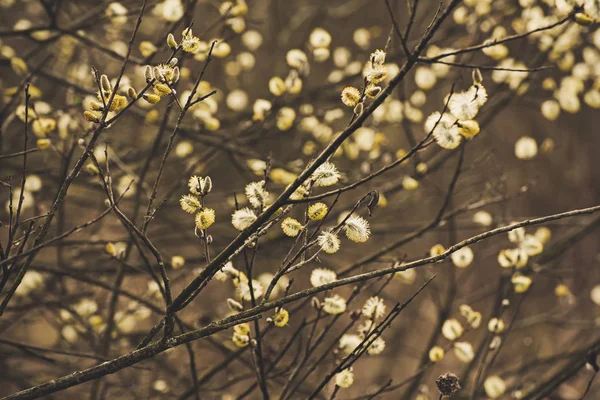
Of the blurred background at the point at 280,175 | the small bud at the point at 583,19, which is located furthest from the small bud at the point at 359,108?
the small bud at the point at 583,19

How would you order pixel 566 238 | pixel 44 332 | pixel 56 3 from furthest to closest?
pixel 44 332 < pixel 566 238 < pixel 56 3

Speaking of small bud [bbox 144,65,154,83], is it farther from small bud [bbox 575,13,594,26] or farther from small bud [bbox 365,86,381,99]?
small bud [bbox 575,13,594,26]

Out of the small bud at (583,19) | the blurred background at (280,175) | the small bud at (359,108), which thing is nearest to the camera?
the small bud at (359,108)

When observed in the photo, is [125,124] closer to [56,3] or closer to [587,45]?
[56,3]

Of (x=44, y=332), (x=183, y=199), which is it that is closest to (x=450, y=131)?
(x=183, y=199)

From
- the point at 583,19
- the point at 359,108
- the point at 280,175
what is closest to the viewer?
the point at 359,108

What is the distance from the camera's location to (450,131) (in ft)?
4.05

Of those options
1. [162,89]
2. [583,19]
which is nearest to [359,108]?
[162,89]

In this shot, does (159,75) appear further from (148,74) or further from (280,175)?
(280,175)

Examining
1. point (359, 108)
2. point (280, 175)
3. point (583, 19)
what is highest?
point (280, 175)

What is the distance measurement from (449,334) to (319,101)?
1673 mm

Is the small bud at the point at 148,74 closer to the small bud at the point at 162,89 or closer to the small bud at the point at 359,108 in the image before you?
the small bud at the point at 162,89

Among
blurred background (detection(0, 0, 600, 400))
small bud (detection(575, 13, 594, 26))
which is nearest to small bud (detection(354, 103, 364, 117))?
blurred background (detection(0, 0, 600, 400))

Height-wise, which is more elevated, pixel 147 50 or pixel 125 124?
pixel 125 124
